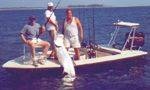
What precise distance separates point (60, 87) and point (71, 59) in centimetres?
157

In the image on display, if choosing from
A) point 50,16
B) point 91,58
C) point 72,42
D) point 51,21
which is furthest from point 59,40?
point 91,58

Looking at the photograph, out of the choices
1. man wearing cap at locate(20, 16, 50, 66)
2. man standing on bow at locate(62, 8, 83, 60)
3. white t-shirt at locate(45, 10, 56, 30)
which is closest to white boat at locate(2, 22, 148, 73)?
man wearing cap at locate(20, 16, 50, 66)

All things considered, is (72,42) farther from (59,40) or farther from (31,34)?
(31,34)

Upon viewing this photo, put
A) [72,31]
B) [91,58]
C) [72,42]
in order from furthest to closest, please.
A: [91,58] → [72,42] → [72,31]

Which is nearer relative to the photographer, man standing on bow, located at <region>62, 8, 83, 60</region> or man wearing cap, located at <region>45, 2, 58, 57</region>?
man wearing cap, located at <region>45, 2, 58, 57</region>

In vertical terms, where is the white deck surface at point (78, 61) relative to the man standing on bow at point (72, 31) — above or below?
below

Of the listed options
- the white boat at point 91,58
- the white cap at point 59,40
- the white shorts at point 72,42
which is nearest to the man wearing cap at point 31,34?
the white cap at point 59,40

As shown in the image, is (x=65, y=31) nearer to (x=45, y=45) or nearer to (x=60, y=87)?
(x=45, y=45)

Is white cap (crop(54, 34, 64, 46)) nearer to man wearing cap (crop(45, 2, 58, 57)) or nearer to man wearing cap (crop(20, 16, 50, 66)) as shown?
man wearing cap (crop(45, 2, 58, 57))

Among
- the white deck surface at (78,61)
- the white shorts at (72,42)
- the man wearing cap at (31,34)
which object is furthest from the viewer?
the white shorts at (72,42)

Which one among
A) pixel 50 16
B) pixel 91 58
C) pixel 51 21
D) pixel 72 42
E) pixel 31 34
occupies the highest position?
pixel 50 16

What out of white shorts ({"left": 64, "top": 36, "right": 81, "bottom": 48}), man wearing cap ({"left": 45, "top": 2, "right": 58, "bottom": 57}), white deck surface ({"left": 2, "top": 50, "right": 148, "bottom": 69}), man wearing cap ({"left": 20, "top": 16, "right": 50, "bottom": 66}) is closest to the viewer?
white deck surface ({"left": 2, "top": 50, "right": 148, "bottom": 69})

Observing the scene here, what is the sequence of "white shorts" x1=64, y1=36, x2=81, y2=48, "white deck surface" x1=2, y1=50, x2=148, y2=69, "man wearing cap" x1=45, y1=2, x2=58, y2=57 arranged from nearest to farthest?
"white deck surface" x1=2, y1=50, x2=148, y2=69 < "man wearing cap" x1=45, y1=2, x2=58, y2=57 < "white shorts" x1=64, y1=36, x2=81, y2=48

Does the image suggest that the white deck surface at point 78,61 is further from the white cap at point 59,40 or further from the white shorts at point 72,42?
the white cap at point 59,40
